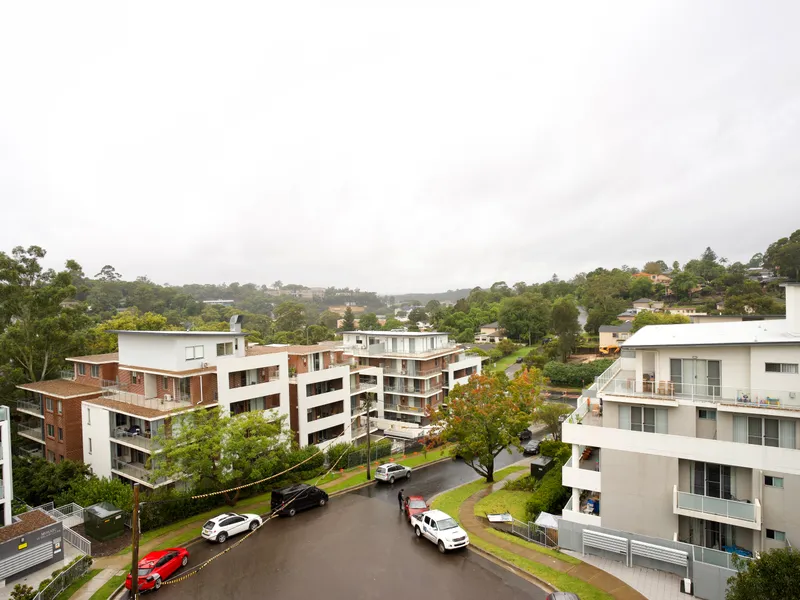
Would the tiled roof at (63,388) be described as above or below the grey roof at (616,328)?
above

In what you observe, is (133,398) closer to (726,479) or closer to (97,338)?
(97,338)

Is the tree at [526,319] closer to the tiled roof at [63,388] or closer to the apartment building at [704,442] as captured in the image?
the apartment building at [704,442]

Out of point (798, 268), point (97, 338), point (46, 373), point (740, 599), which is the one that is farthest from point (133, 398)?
point (798, 268)

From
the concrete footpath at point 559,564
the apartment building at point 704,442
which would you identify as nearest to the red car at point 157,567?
the concrete footpath at point 559,564

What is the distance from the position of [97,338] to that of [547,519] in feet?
151

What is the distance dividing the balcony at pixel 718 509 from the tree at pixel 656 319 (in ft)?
184

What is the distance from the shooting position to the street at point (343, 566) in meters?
17.4

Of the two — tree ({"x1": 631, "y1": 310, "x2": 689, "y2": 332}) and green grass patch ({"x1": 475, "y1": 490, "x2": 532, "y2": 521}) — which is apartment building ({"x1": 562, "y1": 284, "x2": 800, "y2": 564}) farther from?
tree ({"x1": 631, "y1": 310, "x2": 689, "y2": 332})

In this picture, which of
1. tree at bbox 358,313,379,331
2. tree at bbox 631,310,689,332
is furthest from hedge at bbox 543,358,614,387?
tree at bbox 358,313,379,331

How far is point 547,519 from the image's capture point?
2231 centimetres

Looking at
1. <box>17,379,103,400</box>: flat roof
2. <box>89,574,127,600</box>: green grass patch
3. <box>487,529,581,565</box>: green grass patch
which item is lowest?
<box>487,529,581,565</box>: green grass patch

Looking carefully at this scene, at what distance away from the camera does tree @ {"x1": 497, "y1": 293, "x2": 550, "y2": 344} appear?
94.7 m

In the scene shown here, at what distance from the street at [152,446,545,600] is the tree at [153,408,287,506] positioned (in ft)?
11.0

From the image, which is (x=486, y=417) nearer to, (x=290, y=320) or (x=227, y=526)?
(x=227, y=526)
